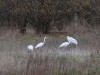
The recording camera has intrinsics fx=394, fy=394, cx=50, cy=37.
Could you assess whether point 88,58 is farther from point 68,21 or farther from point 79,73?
point 68,21

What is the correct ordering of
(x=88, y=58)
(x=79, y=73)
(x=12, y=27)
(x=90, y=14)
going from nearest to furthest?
(x=79, y=73), (x=88, y=58), (x=12, y=27), (x=90, y=14)

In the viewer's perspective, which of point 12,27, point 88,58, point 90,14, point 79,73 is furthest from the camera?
point 90,14

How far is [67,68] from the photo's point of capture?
362 inches

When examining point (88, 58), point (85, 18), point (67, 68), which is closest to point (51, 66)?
point (67, 68)

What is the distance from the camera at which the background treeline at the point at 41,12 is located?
22.2 metres

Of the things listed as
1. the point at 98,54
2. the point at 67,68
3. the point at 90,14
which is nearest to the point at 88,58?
the point at 98,54

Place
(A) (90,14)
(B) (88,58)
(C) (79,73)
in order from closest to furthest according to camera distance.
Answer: (C) (79,73), (B) (88,58), (A) (90,14)

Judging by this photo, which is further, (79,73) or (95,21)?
(95,21)

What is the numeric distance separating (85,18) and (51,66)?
1437cm

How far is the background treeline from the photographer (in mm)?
22203

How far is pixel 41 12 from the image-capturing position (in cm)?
2219

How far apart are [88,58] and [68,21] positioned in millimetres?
12409

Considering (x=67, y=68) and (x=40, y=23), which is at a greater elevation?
(x=67, y=68)

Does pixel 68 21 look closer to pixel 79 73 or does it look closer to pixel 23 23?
pixel 23 23
